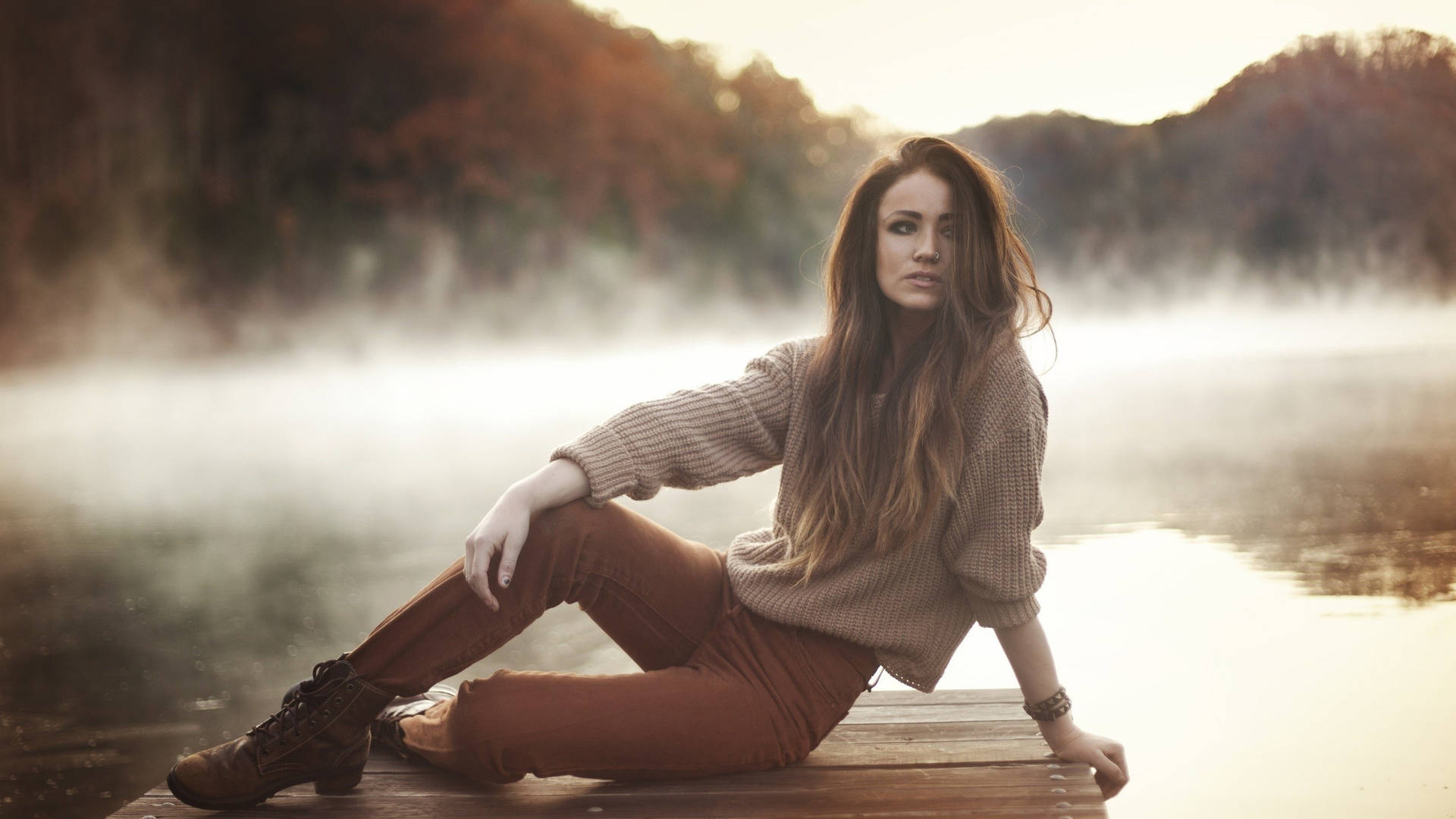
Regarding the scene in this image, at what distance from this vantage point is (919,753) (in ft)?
4.61

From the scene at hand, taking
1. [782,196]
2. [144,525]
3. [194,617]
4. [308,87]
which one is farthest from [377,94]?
[194,617]

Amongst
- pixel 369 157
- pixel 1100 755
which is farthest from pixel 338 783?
pixel 369 157

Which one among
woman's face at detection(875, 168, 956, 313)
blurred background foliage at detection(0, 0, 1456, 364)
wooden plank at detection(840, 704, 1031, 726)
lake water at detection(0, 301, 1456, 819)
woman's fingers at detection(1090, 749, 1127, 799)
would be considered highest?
blurred background foliage at detection(0, 0, 1456, 364)

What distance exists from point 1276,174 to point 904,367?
15484 mm

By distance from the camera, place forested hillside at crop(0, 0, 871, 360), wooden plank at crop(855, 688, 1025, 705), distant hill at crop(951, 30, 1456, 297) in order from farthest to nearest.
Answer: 1. distant hill at crop(951, 30, 1456, 297)
2. forested hillside at crop(0, 0, 871, 360)
3. wooden plank at crop(855, 688, 1025, 705)

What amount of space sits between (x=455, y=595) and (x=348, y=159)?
12.0 metres

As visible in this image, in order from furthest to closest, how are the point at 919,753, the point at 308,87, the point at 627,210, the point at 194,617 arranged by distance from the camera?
the point at 627,210, the point at 308,87, the point at 194,617, the point at 919,753

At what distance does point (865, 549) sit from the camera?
4.34 ft

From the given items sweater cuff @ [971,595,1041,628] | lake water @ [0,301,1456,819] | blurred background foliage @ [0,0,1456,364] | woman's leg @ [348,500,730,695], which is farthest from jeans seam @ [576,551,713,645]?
blurred background foliage @ [0,0,1456,364]

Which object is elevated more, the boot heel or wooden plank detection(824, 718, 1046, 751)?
the boot heel

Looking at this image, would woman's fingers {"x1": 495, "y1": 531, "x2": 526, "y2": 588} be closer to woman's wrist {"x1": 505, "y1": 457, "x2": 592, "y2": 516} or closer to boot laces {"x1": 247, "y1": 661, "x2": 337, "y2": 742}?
woman's wrist {"x1": 505, "y1": 457, "x2": 592, "y2": 516}

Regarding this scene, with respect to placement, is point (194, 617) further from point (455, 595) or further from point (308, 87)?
point (308, 87)

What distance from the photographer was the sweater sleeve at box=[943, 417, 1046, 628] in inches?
47.8

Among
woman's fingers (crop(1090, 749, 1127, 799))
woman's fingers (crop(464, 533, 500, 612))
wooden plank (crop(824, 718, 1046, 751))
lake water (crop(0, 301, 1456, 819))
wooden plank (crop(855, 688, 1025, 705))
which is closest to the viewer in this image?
woman's fingers (crop(464, 533, 500, 612))
